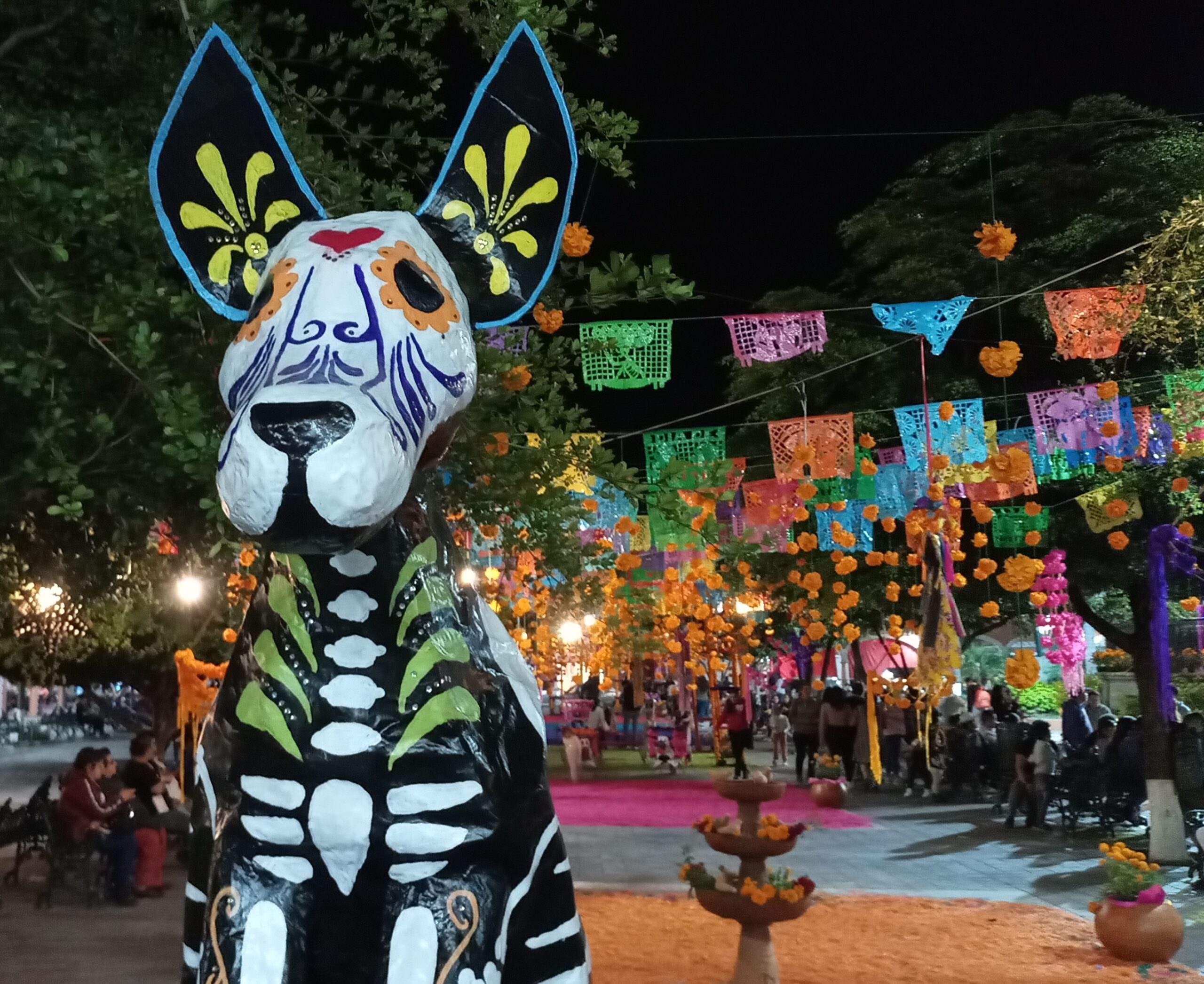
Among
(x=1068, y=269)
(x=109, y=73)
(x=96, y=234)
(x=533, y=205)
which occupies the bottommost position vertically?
(x=533, y=205)

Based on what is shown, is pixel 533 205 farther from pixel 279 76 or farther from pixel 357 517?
pixel 279 76

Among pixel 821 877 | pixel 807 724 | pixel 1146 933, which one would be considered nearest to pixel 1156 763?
pixel 821 877

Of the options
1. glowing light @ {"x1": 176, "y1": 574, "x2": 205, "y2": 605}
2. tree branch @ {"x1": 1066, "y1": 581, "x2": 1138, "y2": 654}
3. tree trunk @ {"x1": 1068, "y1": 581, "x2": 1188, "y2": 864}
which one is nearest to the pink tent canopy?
tree branch @ {"x1": 1066, "y1": 581, "x2": 1138, "y2": 654}

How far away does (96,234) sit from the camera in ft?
11.0

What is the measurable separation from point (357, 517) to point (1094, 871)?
986 cm

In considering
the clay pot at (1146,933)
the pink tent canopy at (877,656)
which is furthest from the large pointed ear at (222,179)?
the pink tent canopy at (877,656)

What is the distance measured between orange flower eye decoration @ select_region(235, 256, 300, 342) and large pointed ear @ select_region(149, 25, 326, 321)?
0.30 m

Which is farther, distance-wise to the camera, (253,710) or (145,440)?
(145,440)

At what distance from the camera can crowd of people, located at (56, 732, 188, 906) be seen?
8.59 metres

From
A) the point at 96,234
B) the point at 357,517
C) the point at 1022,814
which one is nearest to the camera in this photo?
the point at 357,517

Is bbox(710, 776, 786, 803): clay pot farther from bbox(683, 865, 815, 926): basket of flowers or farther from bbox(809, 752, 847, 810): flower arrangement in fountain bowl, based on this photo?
bbox(809, 752, 847, 810): flower arrangement in fountain bowl

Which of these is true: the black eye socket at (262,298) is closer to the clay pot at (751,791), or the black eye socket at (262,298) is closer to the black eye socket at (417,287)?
the black eye socket at (417,287)

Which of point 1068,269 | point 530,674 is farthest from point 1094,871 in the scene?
point 530,674

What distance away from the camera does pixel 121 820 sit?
28.3ft
